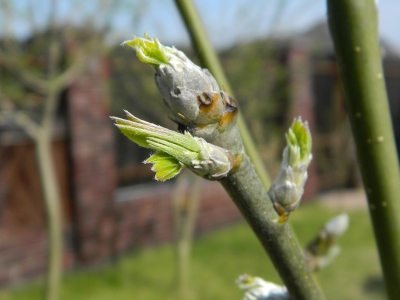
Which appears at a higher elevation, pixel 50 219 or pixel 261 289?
pixel 261 289

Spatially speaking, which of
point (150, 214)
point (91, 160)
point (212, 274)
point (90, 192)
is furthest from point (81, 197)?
point (212, 274)

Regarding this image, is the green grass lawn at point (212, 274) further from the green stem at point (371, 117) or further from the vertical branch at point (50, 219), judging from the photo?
the green stem at point (371, 117)

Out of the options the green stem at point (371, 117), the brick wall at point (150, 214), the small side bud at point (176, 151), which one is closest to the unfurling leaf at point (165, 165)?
the small side bud at point (176, 151)

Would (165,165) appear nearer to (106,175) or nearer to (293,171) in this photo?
(293,171)

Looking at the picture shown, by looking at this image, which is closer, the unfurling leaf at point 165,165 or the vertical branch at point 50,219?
Answer: the unfurling leaf at point 165,165

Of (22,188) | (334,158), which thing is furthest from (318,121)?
(22,188)

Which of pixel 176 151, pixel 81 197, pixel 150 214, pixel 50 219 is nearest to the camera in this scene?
pixel 176 151

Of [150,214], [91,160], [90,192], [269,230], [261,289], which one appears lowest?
[150,214]
